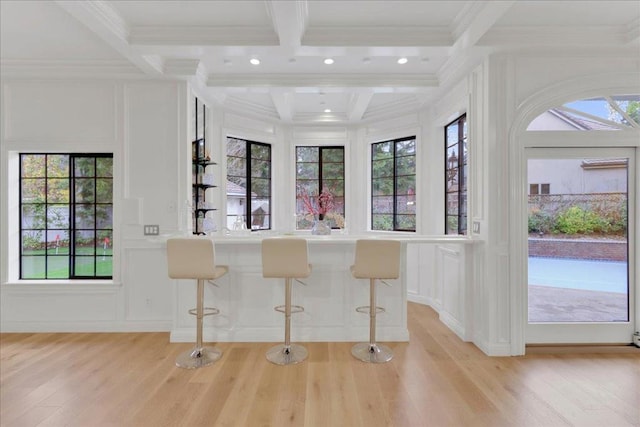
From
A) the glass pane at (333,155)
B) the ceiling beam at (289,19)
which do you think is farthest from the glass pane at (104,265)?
the glass pane at (333,155)

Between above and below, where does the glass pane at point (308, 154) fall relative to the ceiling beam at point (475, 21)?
below

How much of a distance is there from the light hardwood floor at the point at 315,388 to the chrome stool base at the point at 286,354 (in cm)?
8

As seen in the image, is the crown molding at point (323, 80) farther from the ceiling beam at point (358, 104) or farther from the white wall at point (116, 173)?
the white wall at point (116, 173)

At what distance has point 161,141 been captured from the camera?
3.82 m

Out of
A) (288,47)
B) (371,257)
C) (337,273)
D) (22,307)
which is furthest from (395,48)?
(22,307)

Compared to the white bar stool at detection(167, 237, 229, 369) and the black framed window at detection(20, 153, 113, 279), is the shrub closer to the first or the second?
the white bar stool at detection(167, 237, 229, 369)

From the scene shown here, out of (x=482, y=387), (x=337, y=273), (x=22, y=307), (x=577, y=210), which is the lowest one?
(x=482, y=387)

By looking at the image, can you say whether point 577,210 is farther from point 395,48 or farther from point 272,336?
point 272,336

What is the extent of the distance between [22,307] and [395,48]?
4977mm

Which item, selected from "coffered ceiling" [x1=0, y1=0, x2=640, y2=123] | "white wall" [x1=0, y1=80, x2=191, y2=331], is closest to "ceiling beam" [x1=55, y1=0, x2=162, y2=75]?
"coffered ceiling" [x1=0, y1=0, x2=640, y2=123]

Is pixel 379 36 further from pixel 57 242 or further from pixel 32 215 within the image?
pixel 32 215

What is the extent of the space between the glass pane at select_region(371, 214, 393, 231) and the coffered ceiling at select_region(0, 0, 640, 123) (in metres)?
2.36

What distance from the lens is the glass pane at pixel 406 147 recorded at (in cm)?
523

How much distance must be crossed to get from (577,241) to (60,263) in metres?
5.78
